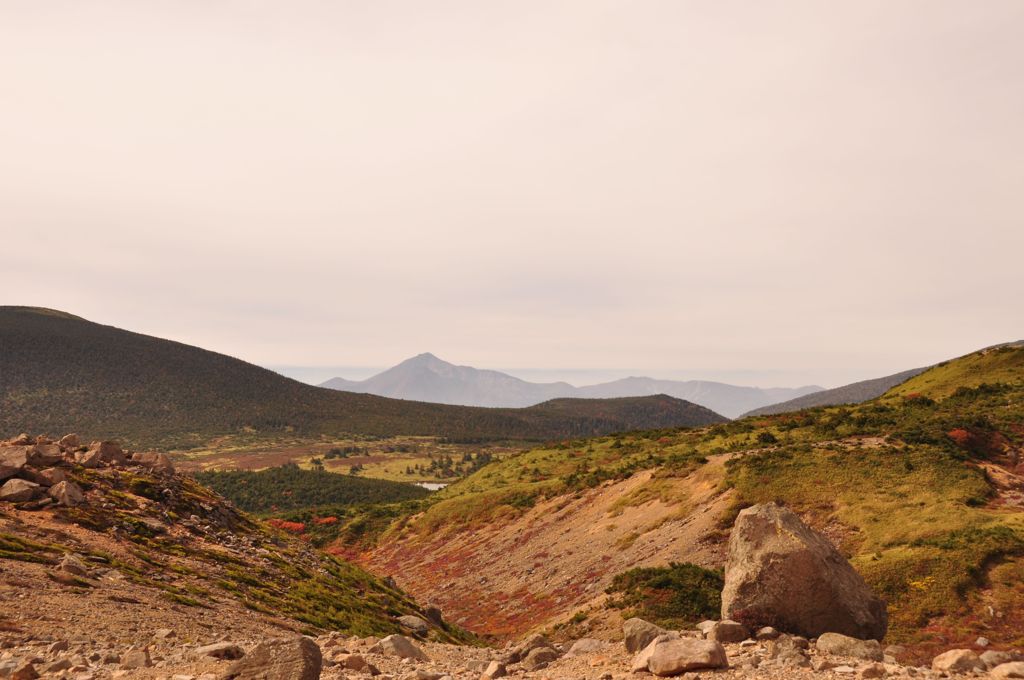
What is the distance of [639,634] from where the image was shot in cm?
1544

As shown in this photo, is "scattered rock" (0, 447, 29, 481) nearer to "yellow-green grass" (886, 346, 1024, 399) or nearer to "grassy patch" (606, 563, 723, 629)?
"grassy patch" (606, 563, 723, 629)

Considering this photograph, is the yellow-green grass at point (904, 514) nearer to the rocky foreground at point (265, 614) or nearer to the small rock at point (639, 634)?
the rocky foreground at point (265, 614)

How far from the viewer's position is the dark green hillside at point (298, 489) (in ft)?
404

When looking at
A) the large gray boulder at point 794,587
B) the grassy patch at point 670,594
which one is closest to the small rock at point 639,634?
the large gray boulder at point 794,587

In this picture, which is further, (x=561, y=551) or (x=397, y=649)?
(x=561, y=551)

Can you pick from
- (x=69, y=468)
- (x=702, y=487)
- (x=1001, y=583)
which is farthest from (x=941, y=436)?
(x=69, y=468)

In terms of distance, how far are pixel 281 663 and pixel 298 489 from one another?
436 ft

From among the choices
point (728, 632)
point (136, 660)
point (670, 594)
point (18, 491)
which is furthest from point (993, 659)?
point (18, 491)

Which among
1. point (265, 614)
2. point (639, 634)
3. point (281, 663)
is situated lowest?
point (265, 614)

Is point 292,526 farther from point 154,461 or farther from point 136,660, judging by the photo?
point 136,660

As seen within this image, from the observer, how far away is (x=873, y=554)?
27203mm

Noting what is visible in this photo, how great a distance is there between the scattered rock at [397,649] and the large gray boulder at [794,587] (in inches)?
392

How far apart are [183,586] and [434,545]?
36.5 metres

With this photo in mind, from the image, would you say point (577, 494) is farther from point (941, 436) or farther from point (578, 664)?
point (578, 664)
